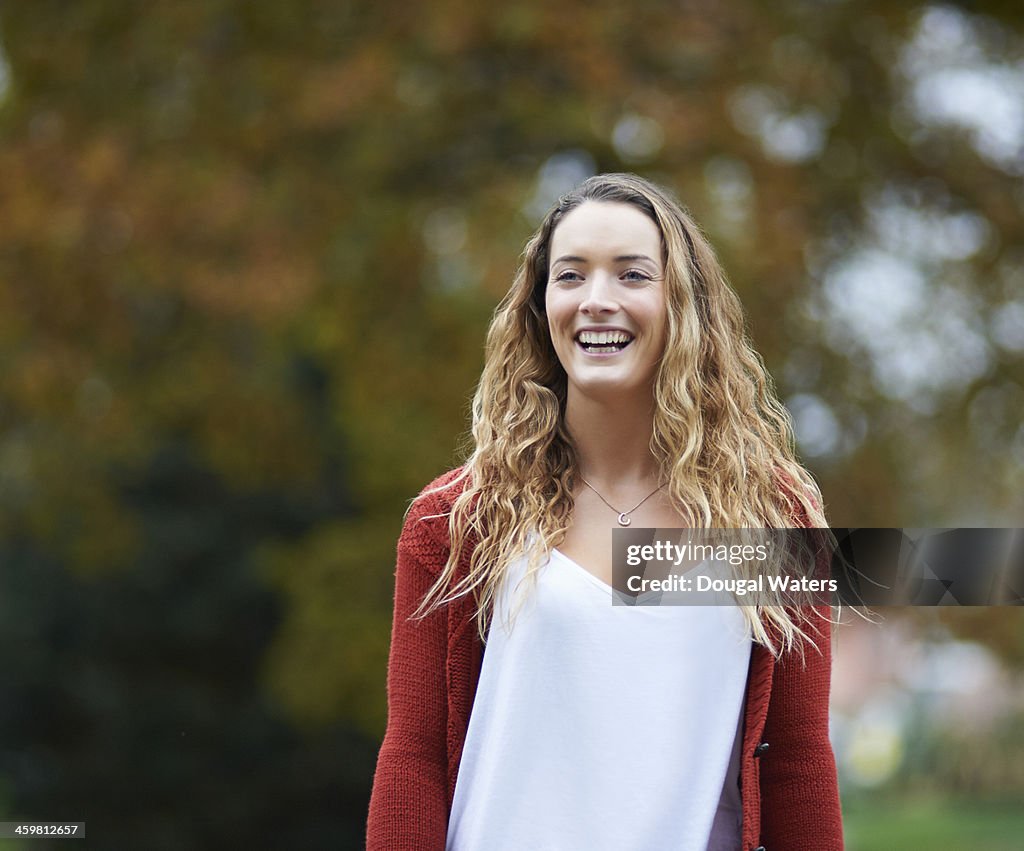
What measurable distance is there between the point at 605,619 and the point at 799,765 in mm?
384

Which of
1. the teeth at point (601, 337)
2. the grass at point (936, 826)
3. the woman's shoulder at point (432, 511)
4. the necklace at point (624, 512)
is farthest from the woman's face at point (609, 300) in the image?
the grass at point (936, 826)

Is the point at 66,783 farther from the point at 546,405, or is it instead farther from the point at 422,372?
the point at 546,405

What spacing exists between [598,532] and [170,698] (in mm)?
10377

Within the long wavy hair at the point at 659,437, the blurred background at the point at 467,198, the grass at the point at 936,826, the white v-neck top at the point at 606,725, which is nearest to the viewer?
the white v-neck top at the point at 606,725

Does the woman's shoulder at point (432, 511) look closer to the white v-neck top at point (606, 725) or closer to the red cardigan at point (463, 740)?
the red cardigan at point (463, 740)

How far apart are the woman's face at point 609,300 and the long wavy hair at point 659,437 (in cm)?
3

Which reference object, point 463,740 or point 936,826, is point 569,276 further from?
point 936,826

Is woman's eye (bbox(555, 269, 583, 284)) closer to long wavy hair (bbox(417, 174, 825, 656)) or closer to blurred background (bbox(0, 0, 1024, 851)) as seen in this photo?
long wavy hair (bbox(417, 174, 825, 656))

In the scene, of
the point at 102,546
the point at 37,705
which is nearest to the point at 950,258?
the point at 102,546

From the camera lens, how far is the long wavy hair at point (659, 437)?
220 cm

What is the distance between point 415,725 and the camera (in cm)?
215

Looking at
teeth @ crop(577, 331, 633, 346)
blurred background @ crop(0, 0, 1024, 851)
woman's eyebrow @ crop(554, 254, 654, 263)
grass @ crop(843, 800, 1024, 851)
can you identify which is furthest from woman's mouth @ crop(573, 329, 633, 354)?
grass @ crop(843, 800, 1024, 851)

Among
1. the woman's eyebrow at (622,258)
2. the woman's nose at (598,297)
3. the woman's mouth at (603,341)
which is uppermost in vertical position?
the woman's eyebrow at (622,258)

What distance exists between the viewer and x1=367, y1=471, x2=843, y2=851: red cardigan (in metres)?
2.12
